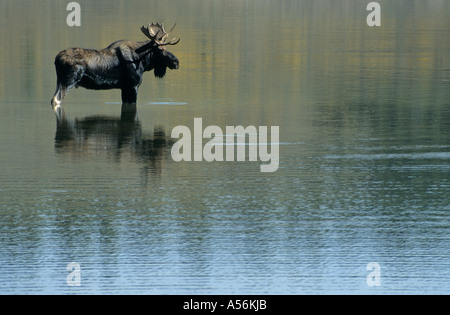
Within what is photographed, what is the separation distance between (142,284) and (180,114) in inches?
402

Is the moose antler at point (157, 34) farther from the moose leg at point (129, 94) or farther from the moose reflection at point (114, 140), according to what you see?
the moose reflection at point (114, 140)

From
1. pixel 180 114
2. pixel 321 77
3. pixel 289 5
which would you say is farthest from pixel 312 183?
pixel 289 5

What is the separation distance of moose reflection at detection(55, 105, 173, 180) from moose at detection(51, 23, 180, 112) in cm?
99

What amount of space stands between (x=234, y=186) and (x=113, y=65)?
7930 mm

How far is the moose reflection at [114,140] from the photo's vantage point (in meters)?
14.8

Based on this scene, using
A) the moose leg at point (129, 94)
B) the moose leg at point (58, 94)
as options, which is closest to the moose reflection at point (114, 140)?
the moose leg at point (58, 94)

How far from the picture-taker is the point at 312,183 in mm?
13047

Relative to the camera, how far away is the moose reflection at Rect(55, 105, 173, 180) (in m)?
14.8

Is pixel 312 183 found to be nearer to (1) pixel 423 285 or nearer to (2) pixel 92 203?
(2) pixel 92 203

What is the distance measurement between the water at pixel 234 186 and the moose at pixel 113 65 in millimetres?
441

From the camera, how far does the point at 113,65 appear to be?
2028 cm

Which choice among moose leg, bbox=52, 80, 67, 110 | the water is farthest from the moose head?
moose leg, bbox=52, 80, 67, 110

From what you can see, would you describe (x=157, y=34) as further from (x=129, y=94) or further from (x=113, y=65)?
(x=129, y=94)

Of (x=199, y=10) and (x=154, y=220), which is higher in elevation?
(x=199, y=10)
